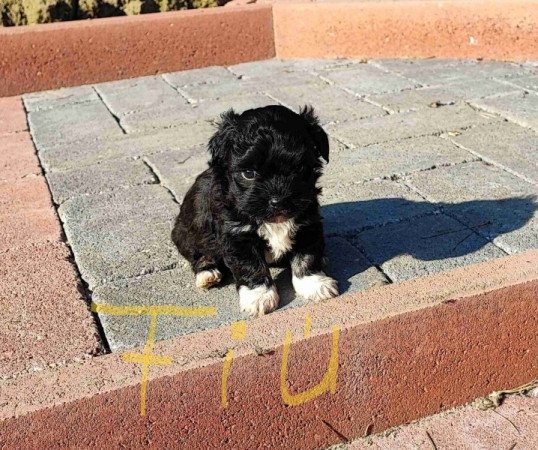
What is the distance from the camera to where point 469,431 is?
11.8ft

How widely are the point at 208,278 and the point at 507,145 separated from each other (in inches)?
111

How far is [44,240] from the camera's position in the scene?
15.0 feet

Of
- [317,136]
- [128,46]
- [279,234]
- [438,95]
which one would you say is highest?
[317,136]

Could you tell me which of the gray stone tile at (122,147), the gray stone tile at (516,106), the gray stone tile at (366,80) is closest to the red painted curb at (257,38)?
the gray stone tile at (366,80)

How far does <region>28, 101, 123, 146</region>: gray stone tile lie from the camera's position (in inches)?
262

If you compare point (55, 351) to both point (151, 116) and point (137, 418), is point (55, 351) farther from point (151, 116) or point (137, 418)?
point (151, 116)

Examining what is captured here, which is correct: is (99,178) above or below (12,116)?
above

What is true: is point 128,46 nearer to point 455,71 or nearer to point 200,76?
point 200,76

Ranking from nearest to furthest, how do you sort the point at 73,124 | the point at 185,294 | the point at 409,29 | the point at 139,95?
the point at 185,294 → the point at 73,124 → the point at 139,95 → the point at 409,29

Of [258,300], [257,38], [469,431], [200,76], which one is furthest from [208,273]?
[257,38]

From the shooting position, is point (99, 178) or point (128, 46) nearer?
point (99, 178)

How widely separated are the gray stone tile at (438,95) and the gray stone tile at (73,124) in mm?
2373

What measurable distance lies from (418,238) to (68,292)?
189 centimetres

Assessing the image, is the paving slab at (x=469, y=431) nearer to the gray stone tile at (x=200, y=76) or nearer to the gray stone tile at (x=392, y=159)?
the gray stone tile at (x=392, y=159)
